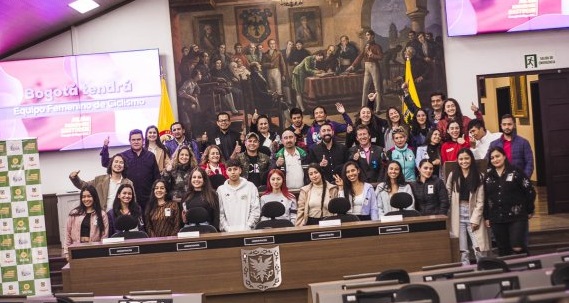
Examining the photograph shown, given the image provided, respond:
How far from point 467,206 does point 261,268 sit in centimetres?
250

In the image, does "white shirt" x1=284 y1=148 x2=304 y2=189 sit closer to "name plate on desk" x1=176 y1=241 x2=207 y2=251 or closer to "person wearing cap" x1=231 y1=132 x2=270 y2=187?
"person wearing cap" x1=231 y1=132 x2=270 y2=187

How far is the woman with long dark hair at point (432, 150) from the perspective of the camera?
1151 centimetres

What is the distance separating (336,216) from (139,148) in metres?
2.95

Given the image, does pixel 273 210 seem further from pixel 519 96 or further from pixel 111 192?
pixel 519 96

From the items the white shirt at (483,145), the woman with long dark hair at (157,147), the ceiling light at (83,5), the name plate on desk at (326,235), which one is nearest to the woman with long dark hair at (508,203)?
the white shirt at (483,145)

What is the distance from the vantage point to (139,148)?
11.8 meters

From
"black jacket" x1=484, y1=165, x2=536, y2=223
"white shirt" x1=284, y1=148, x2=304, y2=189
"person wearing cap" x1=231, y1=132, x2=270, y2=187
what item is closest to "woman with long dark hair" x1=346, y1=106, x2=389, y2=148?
"white shirt" x1=284, y1=148, x2=304, y2=189

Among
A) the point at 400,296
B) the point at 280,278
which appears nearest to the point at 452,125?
the point at 280,278

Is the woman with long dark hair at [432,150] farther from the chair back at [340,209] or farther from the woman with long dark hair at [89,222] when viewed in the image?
the woman with long dark hair at [89,222]

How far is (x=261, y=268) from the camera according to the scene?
9.48 meters

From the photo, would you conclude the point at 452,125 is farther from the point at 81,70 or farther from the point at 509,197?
the point at 81,70

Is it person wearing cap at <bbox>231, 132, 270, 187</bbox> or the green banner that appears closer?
the green banner

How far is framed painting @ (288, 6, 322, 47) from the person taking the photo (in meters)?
14.6

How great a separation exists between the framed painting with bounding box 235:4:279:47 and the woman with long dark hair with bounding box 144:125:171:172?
2928 mm
